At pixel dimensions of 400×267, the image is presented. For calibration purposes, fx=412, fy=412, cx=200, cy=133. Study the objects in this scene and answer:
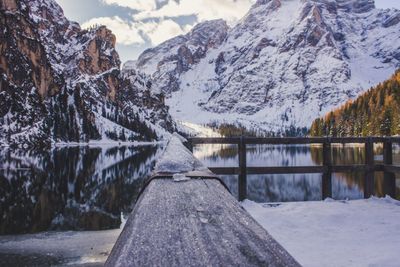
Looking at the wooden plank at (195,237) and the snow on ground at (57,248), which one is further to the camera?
the snow on ground at (57,248)

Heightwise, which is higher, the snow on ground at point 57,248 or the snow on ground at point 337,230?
the snow on ground at point 337,230

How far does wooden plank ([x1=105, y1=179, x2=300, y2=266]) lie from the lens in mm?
1385

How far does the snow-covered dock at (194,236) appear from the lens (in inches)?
54.6

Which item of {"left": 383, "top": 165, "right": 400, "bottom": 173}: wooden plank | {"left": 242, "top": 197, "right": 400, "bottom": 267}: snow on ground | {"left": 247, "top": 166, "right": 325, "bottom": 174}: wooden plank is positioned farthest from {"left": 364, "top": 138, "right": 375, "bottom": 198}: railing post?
{"left": 247, "top": 166, "right": 325, "bottom": 174}: wooden plank

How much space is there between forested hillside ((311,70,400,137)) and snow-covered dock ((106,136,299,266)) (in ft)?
281

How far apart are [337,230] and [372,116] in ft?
315

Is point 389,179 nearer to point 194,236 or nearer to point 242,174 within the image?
point 242,174

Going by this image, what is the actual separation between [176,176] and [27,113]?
159170 millimetres

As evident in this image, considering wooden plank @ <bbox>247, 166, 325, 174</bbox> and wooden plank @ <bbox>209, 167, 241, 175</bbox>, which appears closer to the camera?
wooden plank @ <bbox>209, 167, 241, 175</bbox>

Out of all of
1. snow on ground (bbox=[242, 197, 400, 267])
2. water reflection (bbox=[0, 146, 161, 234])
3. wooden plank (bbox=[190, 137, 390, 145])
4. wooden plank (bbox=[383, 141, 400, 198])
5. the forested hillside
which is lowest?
water reflection (bbox=[0, 146, 161, 234])

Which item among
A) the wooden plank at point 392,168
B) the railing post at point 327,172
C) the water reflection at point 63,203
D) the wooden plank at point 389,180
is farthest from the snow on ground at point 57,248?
the wooden plank at point 389,180

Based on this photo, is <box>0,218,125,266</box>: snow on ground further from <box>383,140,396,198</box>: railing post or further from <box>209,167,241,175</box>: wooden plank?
<box>383,140,396,198</box>: railing post

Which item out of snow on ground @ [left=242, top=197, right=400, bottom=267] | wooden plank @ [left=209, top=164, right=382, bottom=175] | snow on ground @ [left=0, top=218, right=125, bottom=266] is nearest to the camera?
snow on ground @ [left=242, top=197, right=400, bottom=267]

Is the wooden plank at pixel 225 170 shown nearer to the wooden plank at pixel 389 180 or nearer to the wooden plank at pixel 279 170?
the wooden plank at pixel 279 170
